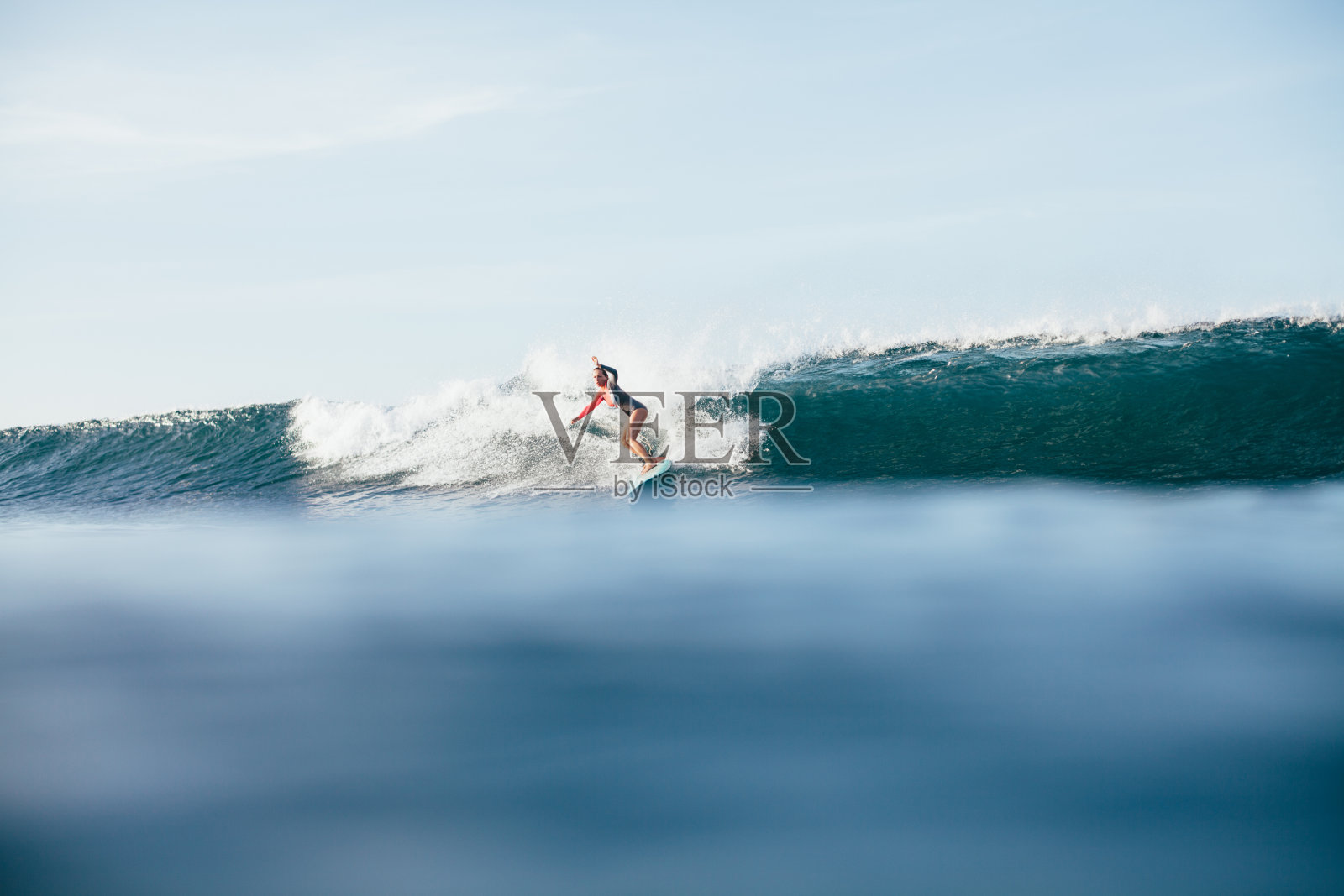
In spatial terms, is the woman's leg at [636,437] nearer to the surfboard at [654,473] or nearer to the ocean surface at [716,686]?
the surfboard at [654,473]

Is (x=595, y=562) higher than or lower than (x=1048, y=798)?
higher

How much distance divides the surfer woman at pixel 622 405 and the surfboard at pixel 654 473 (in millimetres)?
69

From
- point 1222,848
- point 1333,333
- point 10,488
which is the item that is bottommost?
point 1222,848

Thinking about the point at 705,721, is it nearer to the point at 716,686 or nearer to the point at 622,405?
the point at 716,686

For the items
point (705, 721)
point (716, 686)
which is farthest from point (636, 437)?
point (705, 721)

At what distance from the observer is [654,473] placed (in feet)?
29.5

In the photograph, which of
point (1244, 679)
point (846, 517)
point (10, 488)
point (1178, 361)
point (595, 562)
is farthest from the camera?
point (10, 488)

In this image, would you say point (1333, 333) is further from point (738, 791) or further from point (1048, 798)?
point (738, 791)

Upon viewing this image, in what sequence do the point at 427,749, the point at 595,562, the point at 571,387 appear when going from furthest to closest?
the point at 571,387 < the point at 595,562 < the point at 427,749

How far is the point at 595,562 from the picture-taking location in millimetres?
5840

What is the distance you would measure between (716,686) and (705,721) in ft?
1.11

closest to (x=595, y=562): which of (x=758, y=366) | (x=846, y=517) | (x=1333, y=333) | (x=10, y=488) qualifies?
(x=846, y=517)

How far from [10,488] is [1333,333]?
22.8m

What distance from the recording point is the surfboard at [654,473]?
8.94m
